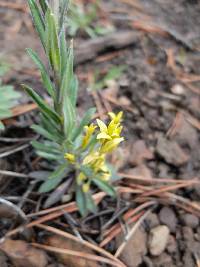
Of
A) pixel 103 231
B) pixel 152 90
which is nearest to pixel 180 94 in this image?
pixel 152 90

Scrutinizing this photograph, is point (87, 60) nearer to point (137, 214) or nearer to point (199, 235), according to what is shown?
point (137, 214)

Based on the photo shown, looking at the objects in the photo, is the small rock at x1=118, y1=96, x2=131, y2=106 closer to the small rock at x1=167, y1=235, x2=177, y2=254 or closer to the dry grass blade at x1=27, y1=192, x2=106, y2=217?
the dry grass blade at x1=27, y1=192, x2=106, y2=217

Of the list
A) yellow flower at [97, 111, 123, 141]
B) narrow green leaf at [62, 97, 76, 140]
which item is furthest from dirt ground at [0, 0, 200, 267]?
yellow flower at [97, 111, 123, 141]

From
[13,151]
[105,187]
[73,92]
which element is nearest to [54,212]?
[105,187]

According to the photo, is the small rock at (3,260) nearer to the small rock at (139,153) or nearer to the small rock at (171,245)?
the small rock at (171,245)

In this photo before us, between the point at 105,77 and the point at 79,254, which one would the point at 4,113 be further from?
the point at 105,77

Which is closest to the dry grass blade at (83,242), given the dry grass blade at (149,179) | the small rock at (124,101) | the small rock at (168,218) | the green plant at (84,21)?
the small rock at (168,218)
